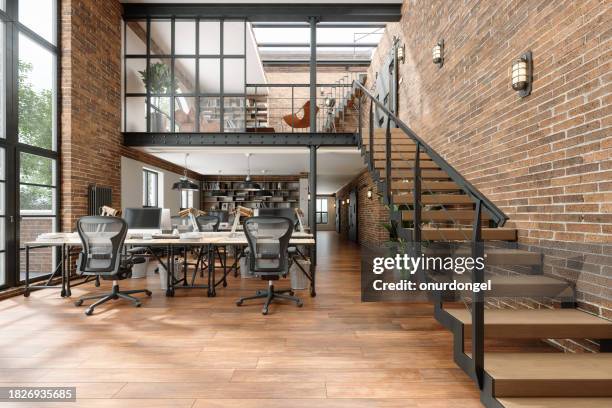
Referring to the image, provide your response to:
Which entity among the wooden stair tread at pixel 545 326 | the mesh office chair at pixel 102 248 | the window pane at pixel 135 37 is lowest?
the wooden stair tread at pixel 545 326

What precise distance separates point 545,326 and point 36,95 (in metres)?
6.40

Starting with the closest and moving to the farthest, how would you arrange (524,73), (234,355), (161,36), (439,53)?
(234,355)
(524,73)
(439,53)
(161,36)

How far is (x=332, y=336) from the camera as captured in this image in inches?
119

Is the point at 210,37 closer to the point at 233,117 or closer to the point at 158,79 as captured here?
the point at 158,79

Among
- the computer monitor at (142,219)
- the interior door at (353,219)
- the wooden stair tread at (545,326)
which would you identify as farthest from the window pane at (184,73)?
the wooden stair tread at (545,326)

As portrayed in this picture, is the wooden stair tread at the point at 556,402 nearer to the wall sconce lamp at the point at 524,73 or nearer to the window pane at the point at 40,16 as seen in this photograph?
the wall sconce lamp at the point at 524,73

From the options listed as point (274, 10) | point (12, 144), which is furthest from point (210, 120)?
point (12, 144)

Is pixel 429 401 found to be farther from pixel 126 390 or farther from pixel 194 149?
pixel 194 149

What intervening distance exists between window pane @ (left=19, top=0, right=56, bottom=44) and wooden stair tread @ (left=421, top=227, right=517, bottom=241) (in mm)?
5744

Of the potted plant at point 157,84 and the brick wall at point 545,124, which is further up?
the potted plant at point 157,84

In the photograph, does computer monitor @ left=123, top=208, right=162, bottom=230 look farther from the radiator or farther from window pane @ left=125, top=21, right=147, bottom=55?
window pane @ left=125, top=21, right=147, bottom=55

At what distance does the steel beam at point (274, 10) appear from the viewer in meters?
6.83

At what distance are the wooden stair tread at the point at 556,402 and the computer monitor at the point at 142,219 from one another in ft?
14.7

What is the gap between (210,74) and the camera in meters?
8.90
